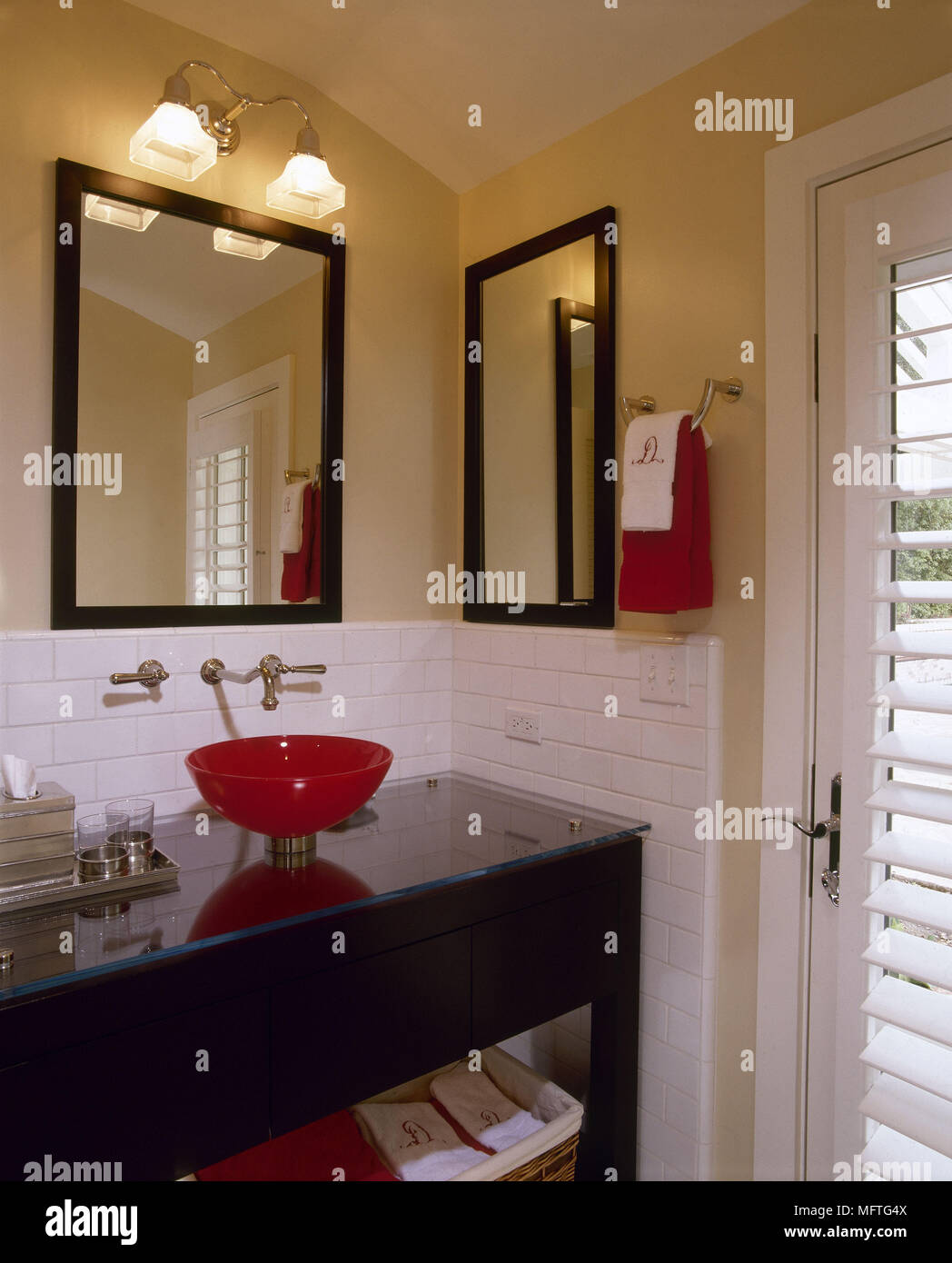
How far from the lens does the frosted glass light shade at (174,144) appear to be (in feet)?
5.47

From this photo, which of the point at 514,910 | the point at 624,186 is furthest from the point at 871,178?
the point at 514,910

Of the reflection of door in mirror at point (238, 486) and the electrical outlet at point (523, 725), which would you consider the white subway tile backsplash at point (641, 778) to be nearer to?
the electrical outlet at point (523, 725)

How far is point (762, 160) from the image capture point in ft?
5.32

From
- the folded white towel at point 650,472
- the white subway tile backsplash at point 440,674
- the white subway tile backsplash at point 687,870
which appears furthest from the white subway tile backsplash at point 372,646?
the white subway tile backsplash at point 687,870

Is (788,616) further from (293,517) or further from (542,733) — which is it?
(293,517)

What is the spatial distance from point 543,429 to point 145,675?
3.61 feet

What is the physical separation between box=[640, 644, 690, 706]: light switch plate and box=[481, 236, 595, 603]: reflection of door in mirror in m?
0.24

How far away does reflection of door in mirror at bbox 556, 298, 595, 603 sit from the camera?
1.98m

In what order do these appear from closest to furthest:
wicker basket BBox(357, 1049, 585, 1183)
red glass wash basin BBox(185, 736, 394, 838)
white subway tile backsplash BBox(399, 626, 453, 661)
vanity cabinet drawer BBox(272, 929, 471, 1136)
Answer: vanity cabinet drawer BBox(272, 929, 471, 1136) < red glass wash basin BBox(185, 736, 394, 838) < wicker basket BBox(357, 1049, 585, 1183) < white subway tile backsplash BBox(399, 626, 453, 661)

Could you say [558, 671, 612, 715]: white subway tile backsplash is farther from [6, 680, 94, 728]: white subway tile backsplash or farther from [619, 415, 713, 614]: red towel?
[6, 680, 94, 728]: white subway tile backsplash

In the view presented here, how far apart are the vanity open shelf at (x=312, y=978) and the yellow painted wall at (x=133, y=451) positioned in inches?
21.3

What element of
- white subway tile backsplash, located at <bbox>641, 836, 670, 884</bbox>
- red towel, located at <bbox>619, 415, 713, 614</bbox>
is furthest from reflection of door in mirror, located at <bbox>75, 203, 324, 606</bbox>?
white subway tile backsplash, located at <bbox>641, 836, 670, 884</bbox>

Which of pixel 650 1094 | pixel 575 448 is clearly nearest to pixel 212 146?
pixel 575 448
